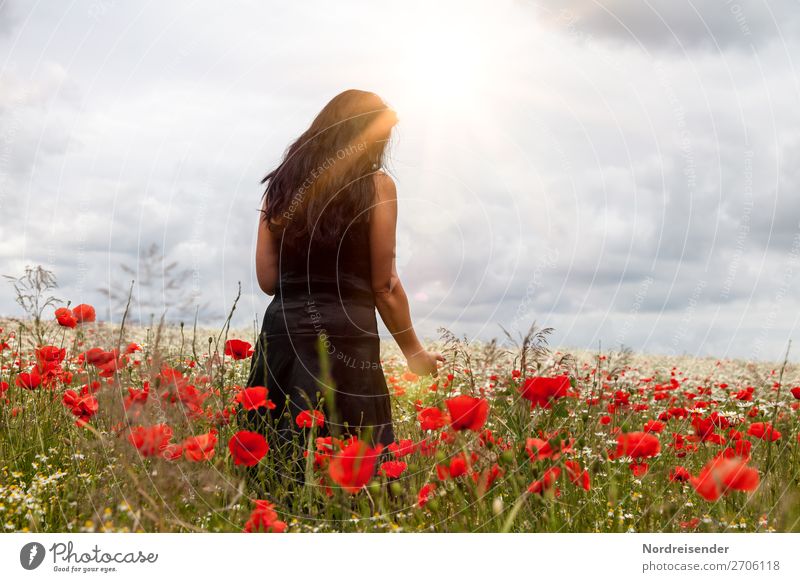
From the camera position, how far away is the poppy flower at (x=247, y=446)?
233 centimetres

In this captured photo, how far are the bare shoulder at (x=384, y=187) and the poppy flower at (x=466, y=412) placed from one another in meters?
1.64

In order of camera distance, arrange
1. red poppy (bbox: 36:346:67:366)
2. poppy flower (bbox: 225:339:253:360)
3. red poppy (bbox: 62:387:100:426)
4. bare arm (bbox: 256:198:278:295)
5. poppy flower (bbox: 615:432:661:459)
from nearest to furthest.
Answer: poppy flower (bbox: 615:432:661:459)
red poppy (bbox: 62:387:100:426)
poppy flower (bbox: 225:339:253:360)
red poppy (bbox: 36:346:67:366)
bare arm (bbox: 256:198:278:295)

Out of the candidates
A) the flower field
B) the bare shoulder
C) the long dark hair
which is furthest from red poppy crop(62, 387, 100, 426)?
the bare shoulder

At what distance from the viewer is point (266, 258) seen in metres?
3.81

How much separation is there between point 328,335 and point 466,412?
155cm

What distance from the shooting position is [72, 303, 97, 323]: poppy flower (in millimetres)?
3711

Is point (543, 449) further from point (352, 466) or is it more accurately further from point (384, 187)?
point (384, 187)

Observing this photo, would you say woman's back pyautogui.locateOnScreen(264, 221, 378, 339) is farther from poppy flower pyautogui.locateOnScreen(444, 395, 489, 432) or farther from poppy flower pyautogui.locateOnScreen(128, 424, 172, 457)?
poppy flower pyautogui.locateOnScreen(444, 395, 489, 432)

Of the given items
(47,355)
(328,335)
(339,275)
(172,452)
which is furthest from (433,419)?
(47,355)

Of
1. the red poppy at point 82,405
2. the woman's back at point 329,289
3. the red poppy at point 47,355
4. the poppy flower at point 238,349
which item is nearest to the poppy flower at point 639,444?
the woman's back at point 329,289

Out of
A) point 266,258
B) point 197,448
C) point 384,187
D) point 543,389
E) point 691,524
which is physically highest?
point 384,187

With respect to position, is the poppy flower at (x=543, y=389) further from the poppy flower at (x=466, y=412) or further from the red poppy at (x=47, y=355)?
the red poppy at (x=47, y=355)

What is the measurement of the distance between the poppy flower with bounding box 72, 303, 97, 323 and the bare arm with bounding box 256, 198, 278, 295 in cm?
90
